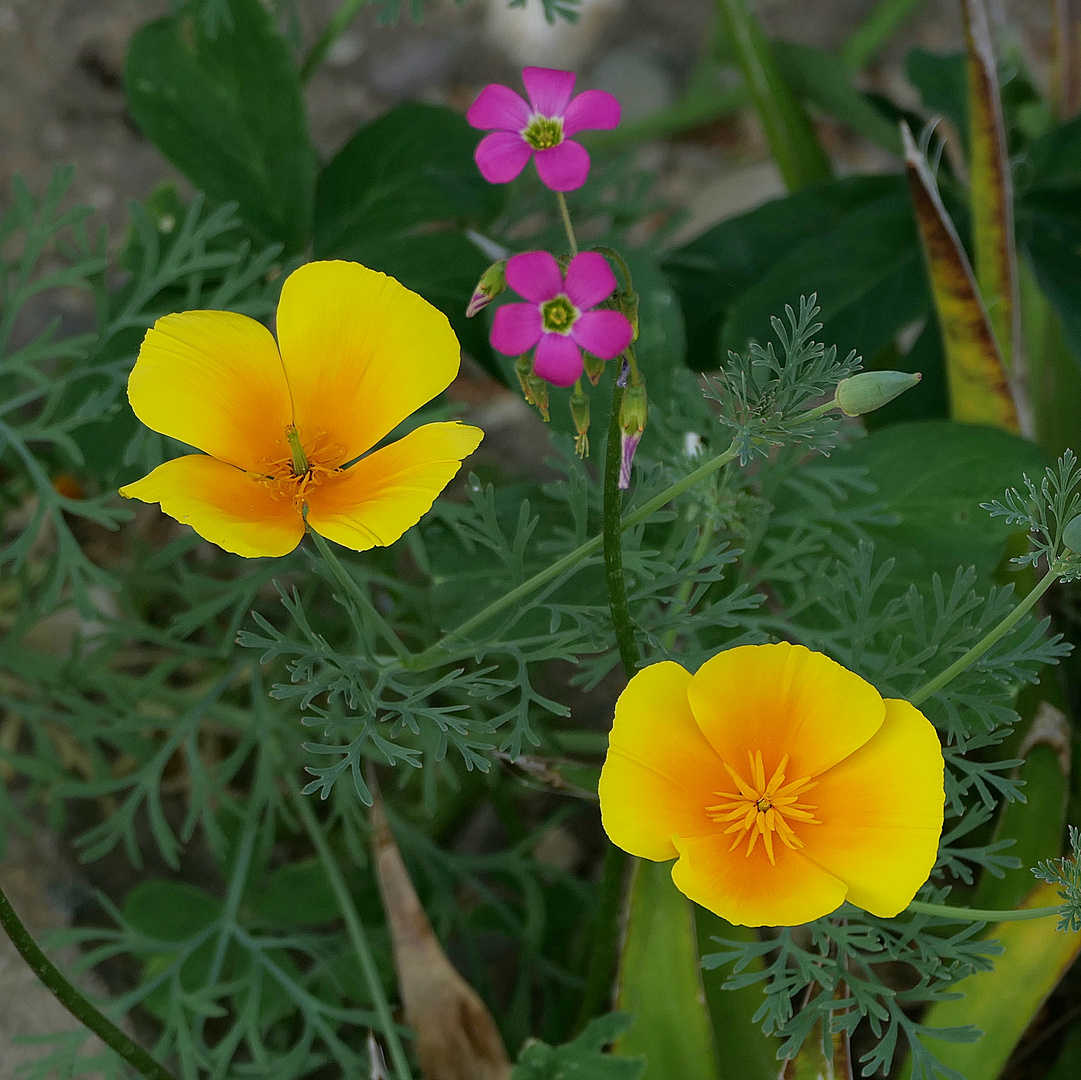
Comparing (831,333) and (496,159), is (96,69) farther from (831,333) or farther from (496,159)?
(496,159)

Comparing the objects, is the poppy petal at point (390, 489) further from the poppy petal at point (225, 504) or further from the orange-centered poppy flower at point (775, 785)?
the orange-centered poppy flower at point (775, 785)

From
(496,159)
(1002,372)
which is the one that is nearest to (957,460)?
(1002,372)

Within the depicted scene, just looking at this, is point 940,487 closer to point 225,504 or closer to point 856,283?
point 856,283

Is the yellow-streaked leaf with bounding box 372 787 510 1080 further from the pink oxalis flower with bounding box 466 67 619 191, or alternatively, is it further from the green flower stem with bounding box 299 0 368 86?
the green flower stem with bounding box 299 0 368 86

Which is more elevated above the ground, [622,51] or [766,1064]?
[622,51]

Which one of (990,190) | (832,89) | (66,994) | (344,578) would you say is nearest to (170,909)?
(66,994)

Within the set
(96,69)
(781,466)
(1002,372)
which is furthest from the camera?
(96,69)

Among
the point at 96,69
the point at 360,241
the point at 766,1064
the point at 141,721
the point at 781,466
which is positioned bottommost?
the point at 766,1064
